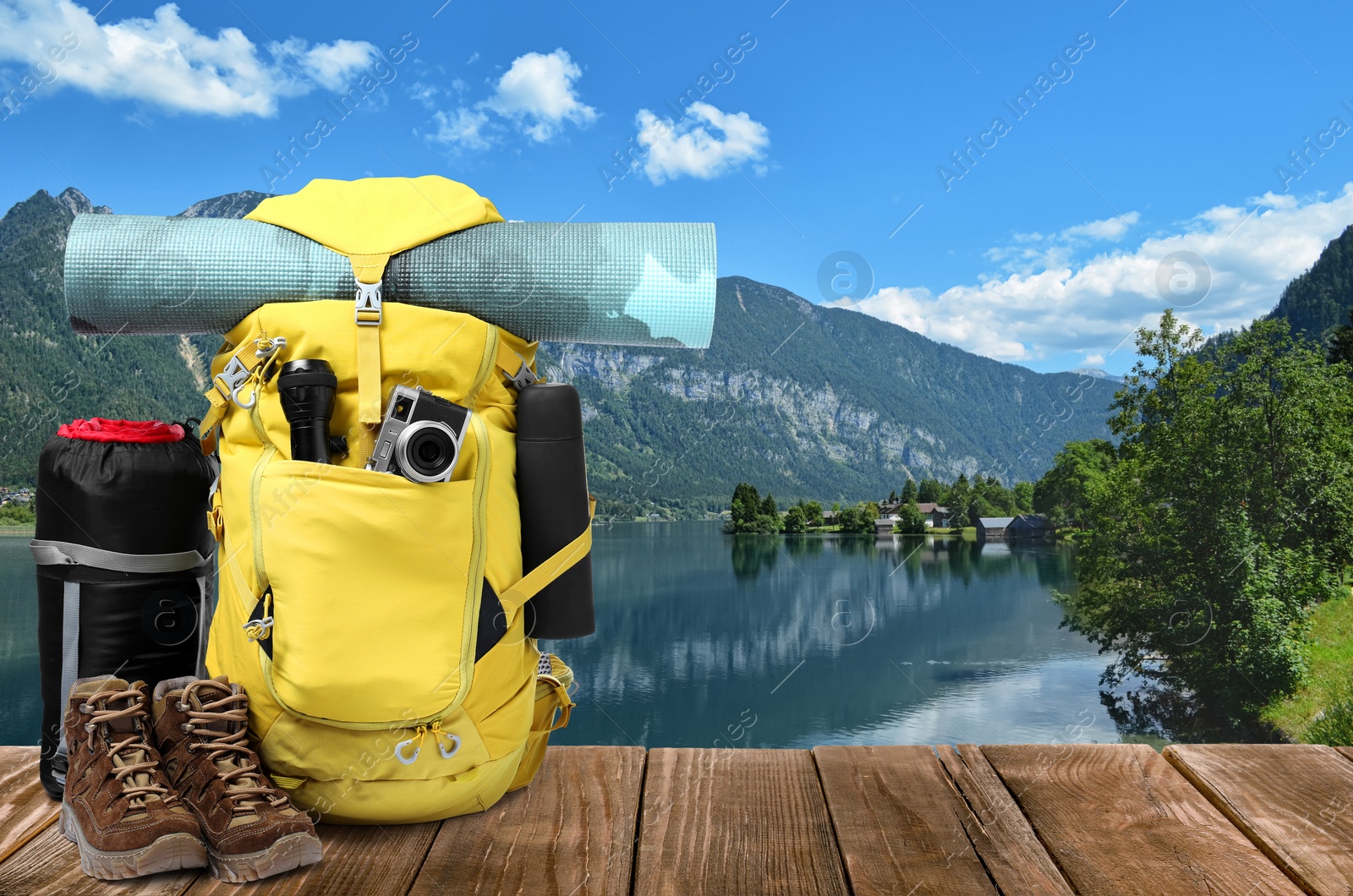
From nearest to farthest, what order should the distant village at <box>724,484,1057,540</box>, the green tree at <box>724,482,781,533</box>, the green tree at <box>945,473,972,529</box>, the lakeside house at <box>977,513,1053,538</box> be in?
the lakeside house at <box>977,513,1053,538</box>
the distant village at <box>724,484,1057,540</box>
the green tree at <box>945,473,972,529</box>
the green tree at <box>724,482,781,533</box>

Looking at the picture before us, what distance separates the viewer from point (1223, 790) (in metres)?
1.67

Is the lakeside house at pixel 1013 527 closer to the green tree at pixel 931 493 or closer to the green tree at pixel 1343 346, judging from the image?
the green tree at pixel 931 493

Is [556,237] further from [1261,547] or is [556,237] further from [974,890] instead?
[1261,547]

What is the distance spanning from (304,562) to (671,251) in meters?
0.89

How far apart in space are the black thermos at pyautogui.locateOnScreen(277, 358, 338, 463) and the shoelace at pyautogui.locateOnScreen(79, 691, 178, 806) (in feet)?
1.61

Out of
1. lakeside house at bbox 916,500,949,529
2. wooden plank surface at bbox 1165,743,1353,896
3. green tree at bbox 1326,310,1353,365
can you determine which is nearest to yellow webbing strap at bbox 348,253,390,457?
wooden plank surface at bbox 1165,743,1353,896

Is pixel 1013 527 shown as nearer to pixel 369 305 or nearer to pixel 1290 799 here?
pixel 1290 799

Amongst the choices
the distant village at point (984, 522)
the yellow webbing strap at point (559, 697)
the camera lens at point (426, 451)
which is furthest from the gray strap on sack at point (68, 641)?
the distant village at point (984, 522)

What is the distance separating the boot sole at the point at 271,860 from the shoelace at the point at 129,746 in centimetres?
15

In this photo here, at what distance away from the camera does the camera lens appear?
138 centimetres

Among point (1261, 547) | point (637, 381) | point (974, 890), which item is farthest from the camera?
point (637, 381)

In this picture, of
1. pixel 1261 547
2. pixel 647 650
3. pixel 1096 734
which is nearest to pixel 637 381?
pixel 647 650

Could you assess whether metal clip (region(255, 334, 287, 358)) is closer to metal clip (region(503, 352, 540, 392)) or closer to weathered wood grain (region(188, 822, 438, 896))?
metal clip (region(503, 352, 540, 392))

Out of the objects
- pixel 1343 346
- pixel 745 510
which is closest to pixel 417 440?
pixel 1343 346
